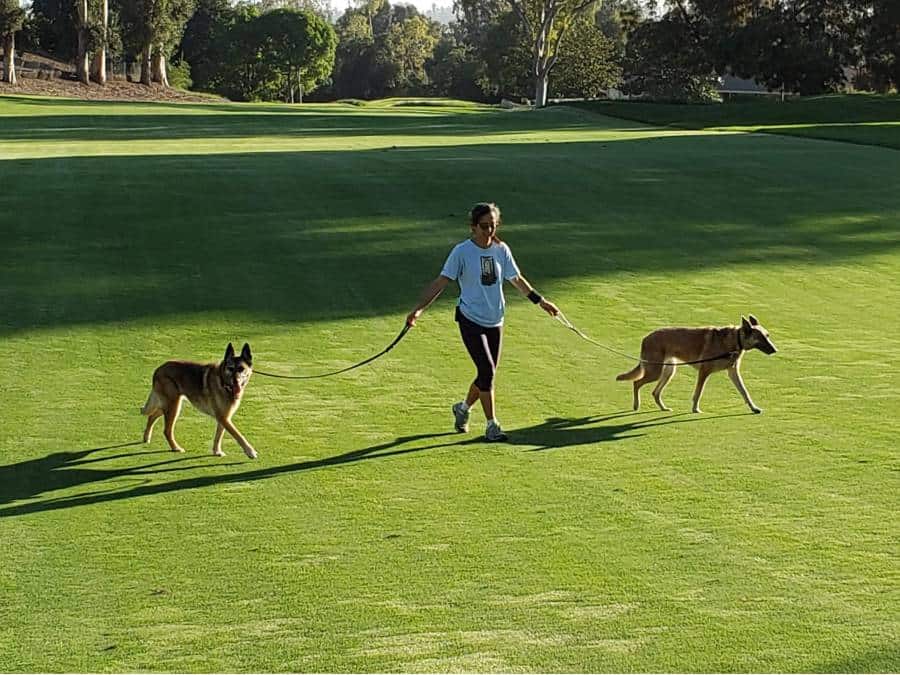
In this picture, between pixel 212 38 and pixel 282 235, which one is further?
pixel 212 38

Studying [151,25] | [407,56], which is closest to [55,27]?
[151,25]

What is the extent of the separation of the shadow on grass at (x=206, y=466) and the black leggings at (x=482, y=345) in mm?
544

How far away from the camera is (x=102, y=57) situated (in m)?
96.8

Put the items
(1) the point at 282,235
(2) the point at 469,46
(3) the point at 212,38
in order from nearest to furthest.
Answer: (1) the point at 282,235 → (3) the point at 212,38 → (2) the point at 469,46

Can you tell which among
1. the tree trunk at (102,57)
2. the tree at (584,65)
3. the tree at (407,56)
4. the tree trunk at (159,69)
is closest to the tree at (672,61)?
the tree at (584,65)

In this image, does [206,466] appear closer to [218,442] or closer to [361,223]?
[218,442]

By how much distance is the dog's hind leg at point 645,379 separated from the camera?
13172 mm

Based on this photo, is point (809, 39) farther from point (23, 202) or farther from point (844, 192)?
point (23, 202)

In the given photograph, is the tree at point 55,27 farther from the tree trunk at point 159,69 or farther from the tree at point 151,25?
the tree trunk at point 159,69

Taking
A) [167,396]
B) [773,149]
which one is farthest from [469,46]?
[167,396]

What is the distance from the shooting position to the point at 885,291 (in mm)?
19625

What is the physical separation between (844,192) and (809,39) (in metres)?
56.3

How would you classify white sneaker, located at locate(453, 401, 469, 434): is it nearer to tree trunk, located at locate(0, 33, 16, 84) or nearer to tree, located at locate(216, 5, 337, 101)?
tree trunk, located at locate(0, 33, 16, 84)

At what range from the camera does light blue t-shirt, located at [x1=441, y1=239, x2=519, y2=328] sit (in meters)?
11.3
